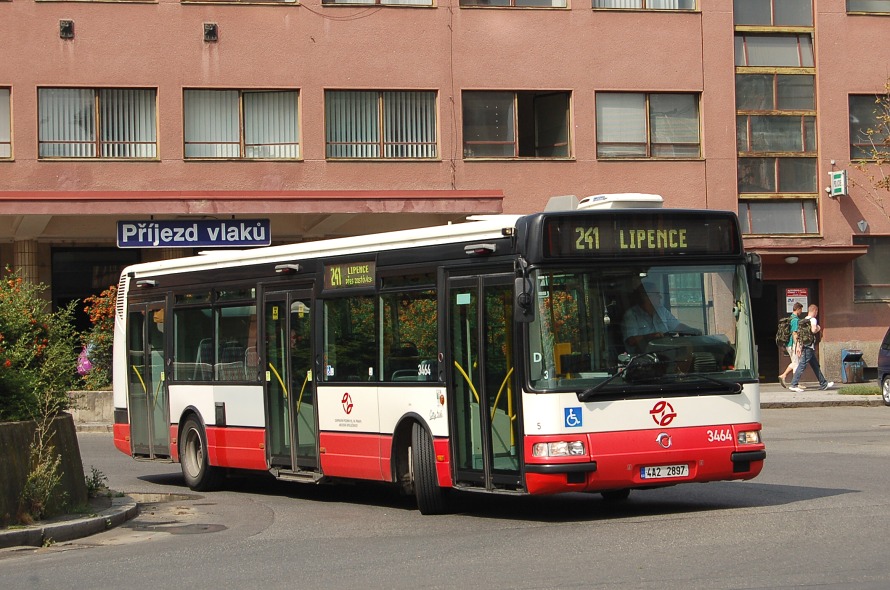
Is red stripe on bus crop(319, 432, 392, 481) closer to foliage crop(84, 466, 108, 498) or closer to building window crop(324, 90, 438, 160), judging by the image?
foliage crop(84, 466, 108, 498)

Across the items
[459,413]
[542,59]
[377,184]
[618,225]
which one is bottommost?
[459,413]

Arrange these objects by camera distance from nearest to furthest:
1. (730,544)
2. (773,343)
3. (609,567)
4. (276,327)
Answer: (609,567) → (730,544) → (276,327) → (773,343)

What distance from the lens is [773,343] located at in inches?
1358

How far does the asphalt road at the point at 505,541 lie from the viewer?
8789mm

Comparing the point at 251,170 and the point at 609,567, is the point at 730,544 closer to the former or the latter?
the point at 609,567

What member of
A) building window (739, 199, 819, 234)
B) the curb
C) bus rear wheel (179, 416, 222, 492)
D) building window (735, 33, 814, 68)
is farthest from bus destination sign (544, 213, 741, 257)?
building window (735, 33, 814, 68)

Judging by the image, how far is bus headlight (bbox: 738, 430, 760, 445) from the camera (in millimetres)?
11812

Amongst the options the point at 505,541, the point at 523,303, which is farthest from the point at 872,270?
the point at 505,541

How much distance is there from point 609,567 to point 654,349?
295cm

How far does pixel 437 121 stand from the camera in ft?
104

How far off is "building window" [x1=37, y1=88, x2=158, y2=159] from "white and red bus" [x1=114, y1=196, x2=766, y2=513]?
17.5 meters

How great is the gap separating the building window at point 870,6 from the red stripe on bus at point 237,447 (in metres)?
23.9

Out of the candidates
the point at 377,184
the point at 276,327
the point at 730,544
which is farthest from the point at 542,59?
the point at 730,544

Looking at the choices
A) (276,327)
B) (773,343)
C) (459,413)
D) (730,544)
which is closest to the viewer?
(730,544)
